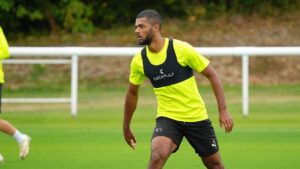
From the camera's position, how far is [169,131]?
7.21 metres

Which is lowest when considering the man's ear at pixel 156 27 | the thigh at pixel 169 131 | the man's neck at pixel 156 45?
the thigh at pixel 169 131

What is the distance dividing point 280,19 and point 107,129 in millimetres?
15421

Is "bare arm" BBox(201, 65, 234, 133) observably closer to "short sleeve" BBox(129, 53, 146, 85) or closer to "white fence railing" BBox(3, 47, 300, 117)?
"short sleeve" BBox(129, 53, 146, 85)

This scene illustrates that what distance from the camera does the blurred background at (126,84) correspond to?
11.0m

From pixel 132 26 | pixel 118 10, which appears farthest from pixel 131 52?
pixel 118 10

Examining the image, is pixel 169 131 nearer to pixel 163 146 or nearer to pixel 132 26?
pixel 163 146

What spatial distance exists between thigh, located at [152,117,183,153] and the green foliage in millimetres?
20960

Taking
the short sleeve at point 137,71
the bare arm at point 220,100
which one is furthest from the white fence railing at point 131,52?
the bare arm at point 220,100

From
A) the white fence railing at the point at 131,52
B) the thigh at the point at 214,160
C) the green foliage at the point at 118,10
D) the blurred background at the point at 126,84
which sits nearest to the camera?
the thigh at the point at 214,160

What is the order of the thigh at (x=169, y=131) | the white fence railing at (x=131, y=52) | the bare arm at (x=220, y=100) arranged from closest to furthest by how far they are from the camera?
the bare arm at (x=220, y=100), the thigh at (x=169, y=131), the white fence railing at (x=131, y=52)

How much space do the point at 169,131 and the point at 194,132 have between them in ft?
0.90

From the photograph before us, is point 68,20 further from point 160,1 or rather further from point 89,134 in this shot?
point 89,134

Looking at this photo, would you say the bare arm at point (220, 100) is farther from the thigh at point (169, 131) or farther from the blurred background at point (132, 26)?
the blurred background at point (132, 26)

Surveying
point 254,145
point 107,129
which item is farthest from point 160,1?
point 254,145
